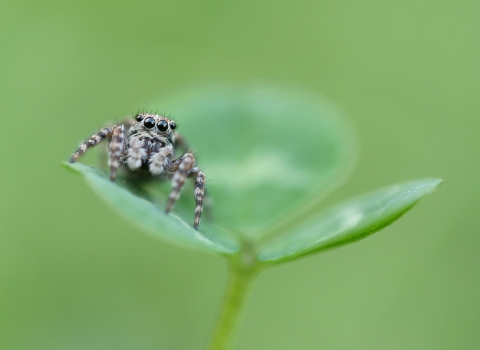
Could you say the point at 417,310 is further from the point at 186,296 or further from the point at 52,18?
the point at 52,18

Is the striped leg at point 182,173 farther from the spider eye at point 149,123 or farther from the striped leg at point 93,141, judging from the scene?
the striped leg at point 93,141

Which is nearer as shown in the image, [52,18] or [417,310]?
[417,310]

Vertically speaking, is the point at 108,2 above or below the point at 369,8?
below

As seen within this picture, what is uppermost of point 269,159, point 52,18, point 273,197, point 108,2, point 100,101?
point 108,2

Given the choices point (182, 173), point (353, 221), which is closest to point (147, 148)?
point (182, 173)

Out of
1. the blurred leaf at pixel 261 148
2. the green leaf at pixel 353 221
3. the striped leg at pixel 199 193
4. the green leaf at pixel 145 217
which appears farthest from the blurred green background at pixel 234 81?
the green leaf at pixel 145 217

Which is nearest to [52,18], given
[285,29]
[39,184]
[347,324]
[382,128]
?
[39,184]
